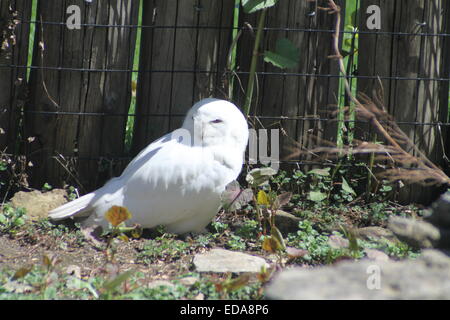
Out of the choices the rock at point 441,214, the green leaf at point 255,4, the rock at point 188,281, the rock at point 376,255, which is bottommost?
the rock at point 188,281

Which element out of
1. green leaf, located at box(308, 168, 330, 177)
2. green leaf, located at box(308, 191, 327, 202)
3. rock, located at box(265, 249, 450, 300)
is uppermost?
green leaf, located at box(308, 168, 330, 177)

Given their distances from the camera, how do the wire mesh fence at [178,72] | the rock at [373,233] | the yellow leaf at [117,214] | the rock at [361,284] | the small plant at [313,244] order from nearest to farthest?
1. the rock at [361,284]
2. the yellow leaf at [117,214]
3. the small plant at [313,244]
4. the rock at [373,233]
5. the wire mesh fence at [178,72]

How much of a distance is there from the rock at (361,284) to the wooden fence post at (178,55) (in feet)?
8.58

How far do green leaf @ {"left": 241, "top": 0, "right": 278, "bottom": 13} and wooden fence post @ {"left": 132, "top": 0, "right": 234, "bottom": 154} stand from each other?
0.34 m

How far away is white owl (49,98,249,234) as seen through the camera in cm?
412

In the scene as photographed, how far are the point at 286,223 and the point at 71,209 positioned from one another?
1.42 meters

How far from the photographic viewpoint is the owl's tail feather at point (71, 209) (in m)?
4.23

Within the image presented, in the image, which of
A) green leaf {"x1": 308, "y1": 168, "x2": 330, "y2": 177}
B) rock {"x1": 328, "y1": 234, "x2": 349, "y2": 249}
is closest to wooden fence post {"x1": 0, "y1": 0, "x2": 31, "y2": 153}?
green leaf {"x1": 308, "y1": 168, "x2": 330, "y2": 177}

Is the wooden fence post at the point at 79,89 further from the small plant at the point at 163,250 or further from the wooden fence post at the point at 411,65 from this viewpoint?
the wooden fence post at the point at 411,65

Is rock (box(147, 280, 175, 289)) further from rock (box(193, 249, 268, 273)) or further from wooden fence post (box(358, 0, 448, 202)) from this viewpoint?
wooden fence post (box(358, 0, 448, 202))

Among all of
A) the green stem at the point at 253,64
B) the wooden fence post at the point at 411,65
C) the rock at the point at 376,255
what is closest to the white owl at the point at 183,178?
the green stem at the point at 253,64

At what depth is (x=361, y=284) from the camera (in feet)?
7.45

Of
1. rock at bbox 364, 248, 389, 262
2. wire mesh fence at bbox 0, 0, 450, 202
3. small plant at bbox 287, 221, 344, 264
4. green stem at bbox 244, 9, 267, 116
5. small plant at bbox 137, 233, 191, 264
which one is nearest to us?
rock at bbox 364, 248, 389, 262
